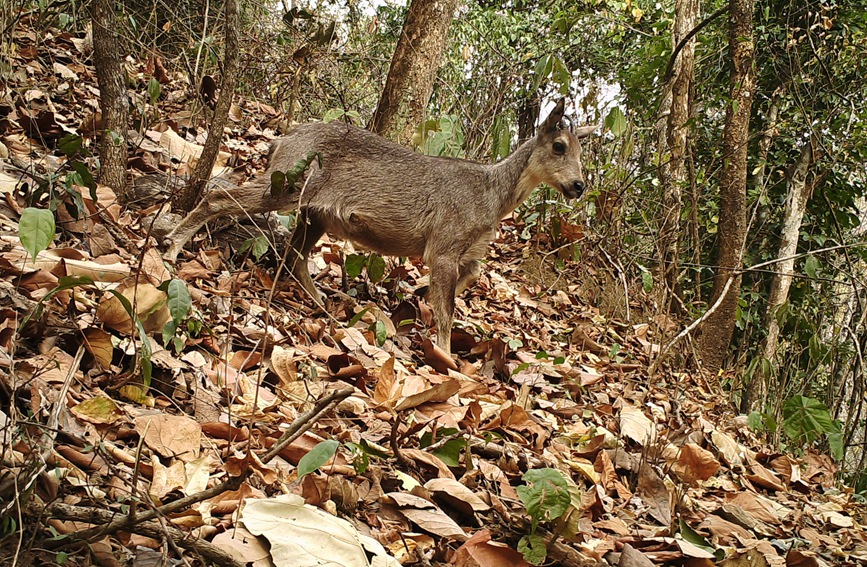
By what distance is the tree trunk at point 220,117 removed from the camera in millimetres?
5008

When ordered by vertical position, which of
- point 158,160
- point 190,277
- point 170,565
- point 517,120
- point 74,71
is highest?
point 517,120

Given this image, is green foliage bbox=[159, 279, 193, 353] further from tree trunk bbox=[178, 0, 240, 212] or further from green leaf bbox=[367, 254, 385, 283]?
green leaf bbox=[367, 254, 385, 283]

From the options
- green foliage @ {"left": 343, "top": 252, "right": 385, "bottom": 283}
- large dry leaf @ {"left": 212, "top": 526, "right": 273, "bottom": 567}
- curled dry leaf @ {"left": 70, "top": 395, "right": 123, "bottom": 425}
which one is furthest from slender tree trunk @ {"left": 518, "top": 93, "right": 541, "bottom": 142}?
large dry leaf @ {"left": 212, "top": 526, "right": 273, "bottom": 567}

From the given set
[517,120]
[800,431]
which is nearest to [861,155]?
[517,120]

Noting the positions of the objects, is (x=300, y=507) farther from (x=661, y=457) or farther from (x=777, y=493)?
(x=777, y=493)

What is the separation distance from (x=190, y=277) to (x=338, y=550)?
9.57ft

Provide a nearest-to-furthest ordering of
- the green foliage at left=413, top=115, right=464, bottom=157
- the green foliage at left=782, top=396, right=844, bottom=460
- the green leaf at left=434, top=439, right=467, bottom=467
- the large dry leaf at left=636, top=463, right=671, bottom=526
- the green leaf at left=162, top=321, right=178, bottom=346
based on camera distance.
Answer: the green leaf at left=162, top=321, right=178, bottom=346 → the green leaf at left=434, top=439, right=467, bottom=467 → the large dry leaf at left=636, top=463, right=671, bottom=526 → the green foliage at left=782, top=396, right=844, bottom=460 → the green foliage at left=413, top=115, right=464, bottom=157

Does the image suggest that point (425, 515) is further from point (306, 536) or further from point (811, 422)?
point (811, 422)

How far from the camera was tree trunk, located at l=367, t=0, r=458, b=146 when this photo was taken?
7320mm

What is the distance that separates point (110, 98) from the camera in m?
5.30

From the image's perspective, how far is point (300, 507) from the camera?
309 centimetres

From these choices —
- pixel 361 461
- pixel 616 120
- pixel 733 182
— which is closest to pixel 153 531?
pixel 361 461

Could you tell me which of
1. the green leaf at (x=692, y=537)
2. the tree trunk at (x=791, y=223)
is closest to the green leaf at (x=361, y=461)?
the green leaf at (x=692, y=537)

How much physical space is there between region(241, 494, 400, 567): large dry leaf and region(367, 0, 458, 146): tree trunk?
5.02m
